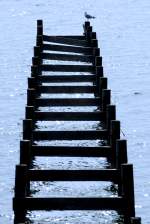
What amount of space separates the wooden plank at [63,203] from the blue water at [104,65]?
8.06 ft

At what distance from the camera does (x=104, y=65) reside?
4631 centimetres

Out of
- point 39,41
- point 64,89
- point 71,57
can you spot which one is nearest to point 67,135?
point 64,89

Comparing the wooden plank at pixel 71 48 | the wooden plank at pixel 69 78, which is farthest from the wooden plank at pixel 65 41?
the wooden plank at pixel 69 78

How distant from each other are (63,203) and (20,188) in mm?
705

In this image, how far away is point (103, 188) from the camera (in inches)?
707

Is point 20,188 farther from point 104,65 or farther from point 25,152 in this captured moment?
point 104,65

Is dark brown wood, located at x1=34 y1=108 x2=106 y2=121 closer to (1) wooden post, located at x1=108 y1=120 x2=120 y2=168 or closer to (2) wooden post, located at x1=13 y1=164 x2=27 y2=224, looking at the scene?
(1) wooden post, located at x1=108 y1=120 x2=120 y2=168

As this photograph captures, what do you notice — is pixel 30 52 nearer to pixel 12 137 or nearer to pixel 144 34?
pixel 144 34

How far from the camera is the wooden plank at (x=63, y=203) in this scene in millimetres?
12469

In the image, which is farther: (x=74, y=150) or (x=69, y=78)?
(x=69, y=78)

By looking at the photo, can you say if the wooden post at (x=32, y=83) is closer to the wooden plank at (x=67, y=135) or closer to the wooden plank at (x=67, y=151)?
the wooden plank at (x=67, y=135)

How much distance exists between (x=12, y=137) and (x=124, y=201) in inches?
628

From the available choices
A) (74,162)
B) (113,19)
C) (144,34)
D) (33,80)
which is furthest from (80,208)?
(113,19)

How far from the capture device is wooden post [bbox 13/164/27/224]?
12.3 meters
